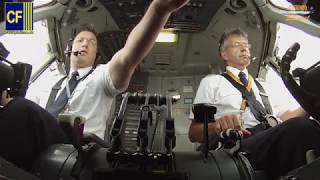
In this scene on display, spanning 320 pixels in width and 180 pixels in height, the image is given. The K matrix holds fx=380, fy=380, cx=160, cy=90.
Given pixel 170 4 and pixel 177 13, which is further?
pixel 177 13

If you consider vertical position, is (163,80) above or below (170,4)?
below

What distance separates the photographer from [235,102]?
86.6 inches

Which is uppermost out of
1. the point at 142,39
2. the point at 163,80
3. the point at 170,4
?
the point at 170,4

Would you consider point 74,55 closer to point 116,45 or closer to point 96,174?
point 116,45

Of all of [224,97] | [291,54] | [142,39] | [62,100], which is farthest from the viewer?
[224,97]

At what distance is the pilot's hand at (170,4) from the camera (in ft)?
3.58

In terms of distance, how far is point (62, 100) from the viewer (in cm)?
→ 206

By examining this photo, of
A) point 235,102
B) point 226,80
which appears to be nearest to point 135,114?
point 235,102

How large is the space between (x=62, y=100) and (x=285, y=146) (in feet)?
4.30

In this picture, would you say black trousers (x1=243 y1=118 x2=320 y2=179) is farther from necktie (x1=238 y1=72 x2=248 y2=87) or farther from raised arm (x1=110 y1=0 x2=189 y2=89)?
necktie (x1=238 y1=72 x2=248 y2=87)

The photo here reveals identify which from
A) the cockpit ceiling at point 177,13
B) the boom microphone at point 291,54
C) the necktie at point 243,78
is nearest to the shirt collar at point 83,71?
the cockpit ceiling at point 177,13

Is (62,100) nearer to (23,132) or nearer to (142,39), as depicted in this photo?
(142,39)

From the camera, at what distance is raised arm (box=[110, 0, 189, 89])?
118 cm

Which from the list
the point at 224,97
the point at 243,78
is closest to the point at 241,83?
the point at 243,78
